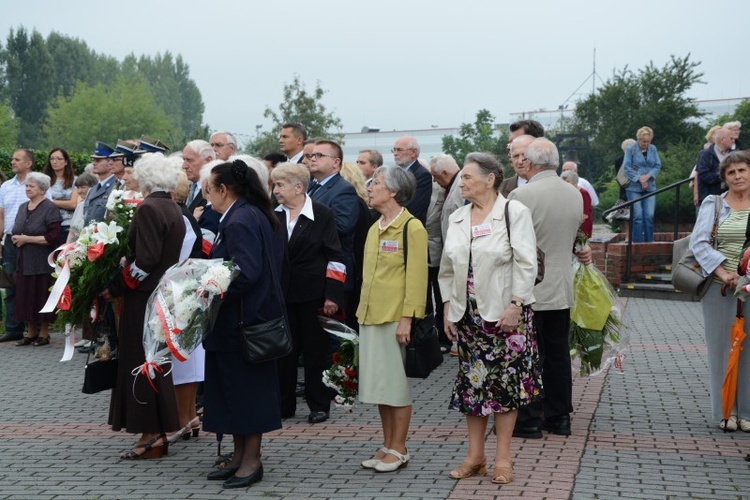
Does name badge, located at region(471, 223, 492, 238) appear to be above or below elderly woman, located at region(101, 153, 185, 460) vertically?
above

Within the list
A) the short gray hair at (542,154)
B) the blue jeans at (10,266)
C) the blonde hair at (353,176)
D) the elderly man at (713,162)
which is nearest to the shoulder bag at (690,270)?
the short gray hair at (542,154)

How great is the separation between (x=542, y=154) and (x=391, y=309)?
5.57 ft

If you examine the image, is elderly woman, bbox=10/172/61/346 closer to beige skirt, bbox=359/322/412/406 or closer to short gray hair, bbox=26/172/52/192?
short gray hair, bbox=26/172/52/192

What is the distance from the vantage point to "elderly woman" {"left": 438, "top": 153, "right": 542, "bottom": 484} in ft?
20.3

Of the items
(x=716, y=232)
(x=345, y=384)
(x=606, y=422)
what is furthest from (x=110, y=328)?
(x=716, y=232)

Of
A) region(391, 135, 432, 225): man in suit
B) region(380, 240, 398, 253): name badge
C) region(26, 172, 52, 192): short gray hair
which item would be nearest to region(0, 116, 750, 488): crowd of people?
region(380, 240, 398, 253): name badge

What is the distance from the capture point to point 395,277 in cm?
665

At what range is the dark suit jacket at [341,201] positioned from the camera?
8.80 m

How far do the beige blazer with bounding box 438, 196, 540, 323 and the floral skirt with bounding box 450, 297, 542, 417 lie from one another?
0.09 m

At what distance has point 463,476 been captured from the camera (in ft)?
20.8

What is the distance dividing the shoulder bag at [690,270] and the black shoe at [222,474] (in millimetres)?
3760

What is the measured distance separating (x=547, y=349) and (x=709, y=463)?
1364 millimetres

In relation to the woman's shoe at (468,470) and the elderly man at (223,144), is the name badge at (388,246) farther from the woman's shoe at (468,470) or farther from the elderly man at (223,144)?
the elderly man at (223,144)

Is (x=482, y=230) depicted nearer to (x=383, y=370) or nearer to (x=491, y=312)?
(x=491, y=312)
